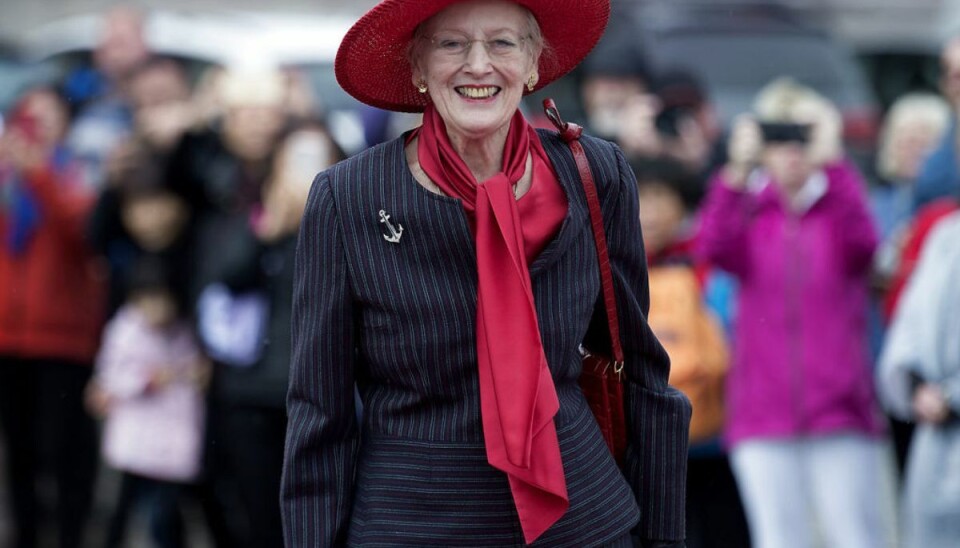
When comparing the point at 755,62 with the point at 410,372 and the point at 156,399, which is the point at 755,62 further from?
the point at 410,372

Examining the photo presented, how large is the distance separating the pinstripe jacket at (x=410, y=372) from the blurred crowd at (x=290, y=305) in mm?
2651

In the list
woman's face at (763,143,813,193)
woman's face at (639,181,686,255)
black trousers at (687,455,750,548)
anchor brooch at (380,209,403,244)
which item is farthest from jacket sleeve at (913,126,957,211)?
anchor brooch at (380,209,403,244)

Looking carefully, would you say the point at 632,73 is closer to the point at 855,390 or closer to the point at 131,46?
the point at 855,390

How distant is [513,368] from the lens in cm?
325

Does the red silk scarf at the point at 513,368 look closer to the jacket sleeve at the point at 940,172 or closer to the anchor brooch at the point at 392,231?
the anchor brooch at the point at 392,231

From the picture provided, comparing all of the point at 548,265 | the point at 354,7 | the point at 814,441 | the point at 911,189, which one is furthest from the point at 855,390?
the point at 354,7

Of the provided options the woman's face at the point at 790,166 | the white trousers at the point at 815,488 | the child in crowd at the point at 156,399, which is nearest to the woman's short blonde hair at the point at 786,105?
the woman's face at the point at 790,166

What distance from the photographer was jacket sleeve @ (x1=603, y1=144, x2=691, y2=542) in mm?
3574

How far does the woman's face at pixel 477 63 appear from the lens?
3340 mm

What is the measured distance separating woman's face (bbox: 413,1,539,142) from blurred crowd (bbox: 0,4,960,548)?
9.53 ft

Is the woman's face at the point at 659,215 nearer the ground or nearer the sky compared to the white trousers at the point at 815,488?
nearer the sky

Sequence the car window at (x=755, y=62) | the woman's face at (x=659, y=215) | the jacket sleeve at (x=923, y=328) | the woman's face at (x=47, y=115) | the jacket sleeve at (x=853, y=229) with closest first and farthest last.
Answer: the jacket sleeve at (x=923, y=328), the jacket sleeve at (x=853, y=229), the woman's face at (x=659, y=215), the woman's face at (x=47, y=115), the car window at (x=755, y=62)

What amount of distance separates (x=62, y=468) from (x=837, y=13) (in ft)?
41.9

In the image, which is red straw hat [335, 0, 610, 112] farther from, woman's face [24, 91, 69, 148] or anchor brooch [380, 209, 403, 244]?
woman's face [24, 91, 69, 148]
